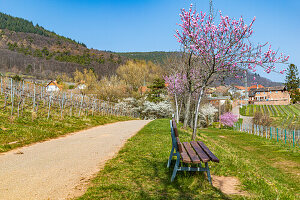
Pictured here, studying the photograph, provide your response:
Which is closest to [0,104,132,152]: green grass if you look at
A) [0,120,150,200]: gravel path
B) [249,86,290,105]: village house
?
[0,120,150,200]: gravel path

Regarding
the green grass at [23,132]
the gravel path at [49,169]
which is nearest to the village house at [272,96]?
the green grass at [23,132]

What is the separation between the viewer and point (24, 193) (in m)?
4.23

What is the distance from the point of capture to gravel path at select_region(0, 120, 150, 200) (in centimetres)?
433

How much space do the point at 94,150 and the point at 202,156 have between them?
16.6 ft

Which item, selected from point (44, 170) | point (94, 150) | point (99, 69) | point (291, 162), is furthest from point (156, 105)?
point (99, 69)

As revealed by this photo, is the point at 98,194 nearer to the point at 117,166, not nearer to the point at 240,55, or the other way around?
the point at 117,166

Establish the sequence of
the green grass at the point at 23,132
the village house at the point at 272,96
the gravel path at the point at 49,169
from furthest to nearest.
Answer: the village house at the point at 272,96 → the green grass at the point at 23,132 → the gravel path at the point at 49,169

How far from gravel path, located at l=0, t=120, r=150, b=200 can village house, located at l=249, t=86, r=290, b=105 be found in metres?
106

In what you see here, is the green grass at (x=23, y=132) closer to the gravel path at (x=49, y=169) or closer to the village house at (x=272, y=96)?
the gravel path at (x=49, y=169)

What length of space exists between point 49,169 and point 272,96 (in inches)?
4664

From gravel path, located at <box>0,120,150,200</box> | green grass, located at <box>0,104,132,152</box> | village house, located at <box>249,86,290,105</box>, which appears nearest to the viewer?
gravel path, located at <box>0,120,150,200</box>

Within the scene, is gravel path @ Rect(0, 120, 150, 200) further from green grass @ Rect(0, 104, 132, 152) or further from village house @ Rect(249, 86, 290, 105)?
village house @ Rect(249, 86, 290, 105)

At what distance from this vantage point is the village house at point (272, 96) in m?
99.3

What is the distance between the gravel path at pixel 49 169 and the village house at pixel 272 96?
4186 inches
